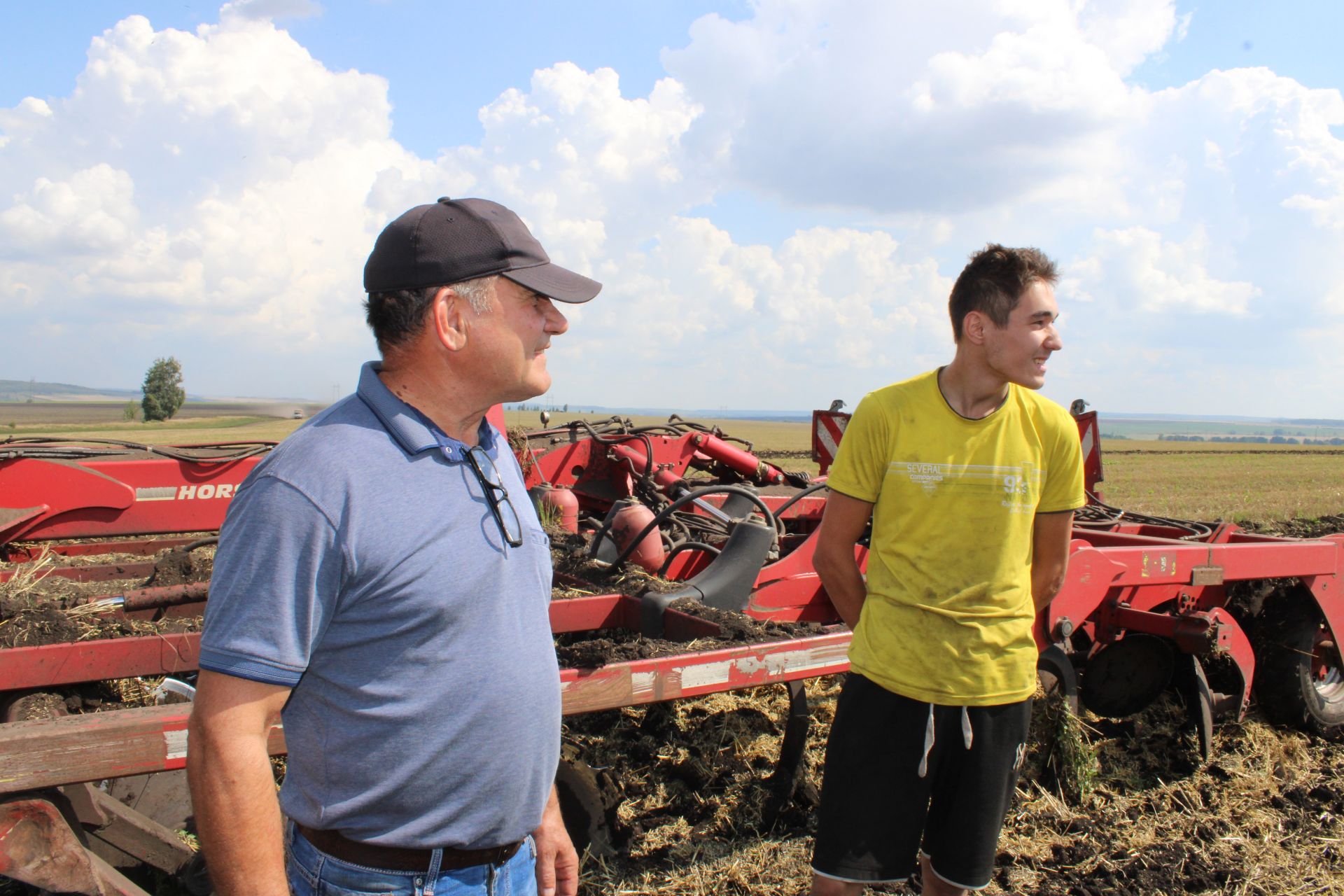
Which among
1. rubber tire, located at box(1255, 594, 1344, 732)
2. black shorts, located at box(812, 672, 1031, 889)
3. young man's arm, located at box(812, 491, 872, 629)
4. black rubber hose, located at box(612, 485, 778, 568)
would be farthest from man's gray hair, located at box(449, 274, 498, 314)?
rubber tire, located at box(1255, 594, 1344, 732)

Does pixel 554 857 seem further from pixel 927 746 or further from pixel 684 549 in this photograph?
pixel 684 549

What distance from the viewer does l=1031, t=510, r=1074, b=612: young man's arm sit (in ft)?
8.63

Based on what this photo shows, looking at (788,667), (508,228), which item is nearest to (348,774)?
(508,228)

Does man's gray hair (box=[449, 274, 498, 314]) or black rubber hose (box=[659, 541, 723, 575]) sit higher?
man's gray hair (box=[449, 274, 498, 314])

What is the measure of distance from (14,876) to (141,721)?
41cm

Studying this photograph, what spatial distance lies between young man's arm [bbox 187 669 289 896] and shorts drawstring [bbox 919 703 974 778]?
63.3 inches

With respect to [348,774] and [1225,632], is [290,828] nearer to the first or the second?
[348,774]

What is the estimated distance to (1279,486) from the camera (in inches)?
888

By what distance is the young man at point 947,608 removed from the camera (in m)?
2.43

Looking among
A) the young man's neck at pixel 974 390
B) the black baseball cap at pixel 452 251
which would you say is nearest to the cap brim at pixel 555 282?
the black baseball cap at pixel 452 251

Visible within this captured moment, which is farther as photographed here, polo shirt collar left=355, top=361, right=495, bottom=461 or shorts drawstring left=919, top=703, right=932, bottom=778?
shorts drawstring left=919, top=703, right=932, bottom=778

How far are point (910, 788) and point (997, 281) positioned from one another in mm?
1332

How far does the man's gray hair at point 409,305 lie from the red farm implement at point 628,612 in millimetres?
1277

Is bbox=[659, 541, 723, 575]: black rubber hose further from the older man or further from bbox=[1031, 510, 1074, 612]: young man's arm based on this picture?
the older man
